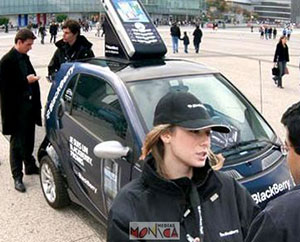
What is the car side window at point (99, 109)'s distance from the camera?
150 inches

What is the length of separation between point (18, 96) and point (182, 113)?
12.3 ft

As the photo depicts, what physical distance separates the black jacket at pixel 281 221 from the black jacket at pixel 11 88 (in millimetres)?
4309

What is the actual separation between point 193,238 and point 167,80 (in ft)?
7.14

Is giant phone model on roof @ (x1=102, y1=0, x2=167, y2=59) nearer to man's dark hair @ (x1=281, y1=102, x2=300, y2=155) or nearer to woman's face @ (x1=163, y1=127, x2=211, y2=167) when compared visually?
woman's face @ (x1=163, y1=127, x2=211, y2=167)

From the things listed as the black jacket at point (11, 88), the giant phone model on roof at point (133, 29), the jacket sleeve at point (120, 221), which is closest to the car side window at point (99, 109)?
the giant phone model on roof at point (133, 29)

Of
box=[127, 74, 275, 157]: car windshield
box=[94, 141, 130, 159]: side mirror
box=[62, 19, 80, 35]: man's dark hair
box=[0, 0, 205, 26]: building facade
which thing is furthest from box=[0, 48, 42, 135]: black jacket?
box=[0, 0, 205, 26]: building facade

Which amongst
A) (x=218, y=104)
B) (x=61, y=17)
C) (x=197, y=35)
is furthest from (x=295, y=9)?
(x=218, y=104)

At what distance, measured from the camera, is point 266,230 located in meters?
1.48

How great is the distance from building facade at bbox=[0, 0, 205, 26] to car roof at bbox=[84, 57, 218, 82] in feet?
290

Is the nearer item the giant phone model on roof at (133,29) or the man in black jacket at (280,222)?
the man in black jacket at (280,222)

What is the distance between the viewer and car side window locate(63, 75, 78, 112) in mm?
4703

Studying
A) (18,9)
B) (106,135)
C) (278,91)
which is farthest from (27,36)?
(18,9)

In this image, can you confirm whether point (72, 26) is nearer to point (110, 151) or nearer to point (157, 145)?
point (110, 151)

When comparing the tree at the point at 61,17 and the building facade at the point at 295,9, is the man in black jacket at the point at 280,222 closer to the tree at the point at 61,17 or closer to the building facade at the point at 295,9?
the tree at the point at 61,17
